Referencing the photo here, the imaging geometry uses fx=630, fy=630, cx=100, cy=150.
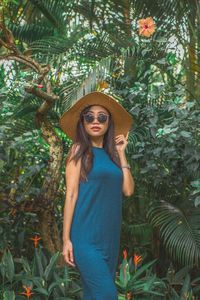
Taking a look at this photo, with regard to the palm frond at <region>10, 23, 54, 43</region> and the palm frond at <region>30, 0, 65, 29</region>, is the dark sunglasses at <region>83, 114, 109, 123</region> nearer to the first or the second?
the palm frond at <region>30, 0, 65, 29</region>

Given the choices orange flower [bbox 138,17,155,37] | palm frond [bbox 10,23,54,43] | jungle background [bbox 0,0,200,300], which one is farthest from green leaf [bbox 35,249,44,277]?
palm frond [bbox 10,23,54,43]

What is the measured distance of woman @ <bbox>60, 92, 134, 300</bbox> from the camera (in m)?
3.24

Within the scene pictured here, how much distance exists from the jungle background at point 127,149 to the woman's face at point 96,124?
1.22m

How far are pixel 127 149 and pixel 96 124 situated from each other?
2150 mm

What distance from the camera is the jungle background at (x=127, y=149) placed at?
489 cm

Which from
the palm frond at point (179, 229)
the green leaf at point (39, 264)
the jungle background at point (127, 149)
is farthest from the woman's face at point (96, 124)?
the palm frond at point (179, 229)

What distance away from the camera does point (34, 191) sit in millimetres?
5172

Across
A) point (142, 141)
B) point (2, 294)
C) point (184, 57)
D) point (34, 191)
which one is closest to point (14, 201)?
point (34, 191)

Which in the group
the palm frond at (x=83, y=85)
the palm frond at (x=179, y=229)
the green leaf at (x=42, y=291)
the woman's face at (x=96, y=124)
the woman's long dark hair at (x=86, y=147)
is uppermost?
the palm frond at (x=83, y=85)

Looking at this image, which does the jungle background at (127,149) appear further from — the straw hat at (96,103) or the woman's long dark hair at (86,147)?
the woman's long dark hair at (86,147)

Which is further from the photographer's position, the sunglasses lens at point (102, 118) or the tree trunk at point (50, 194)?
the tree trunk at point (50, 194)

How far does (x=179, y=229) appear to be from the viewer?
5.26 metres

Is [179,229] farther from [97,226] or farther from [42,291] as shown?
[97,226]

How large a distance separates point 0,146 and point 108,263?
6.44ft
